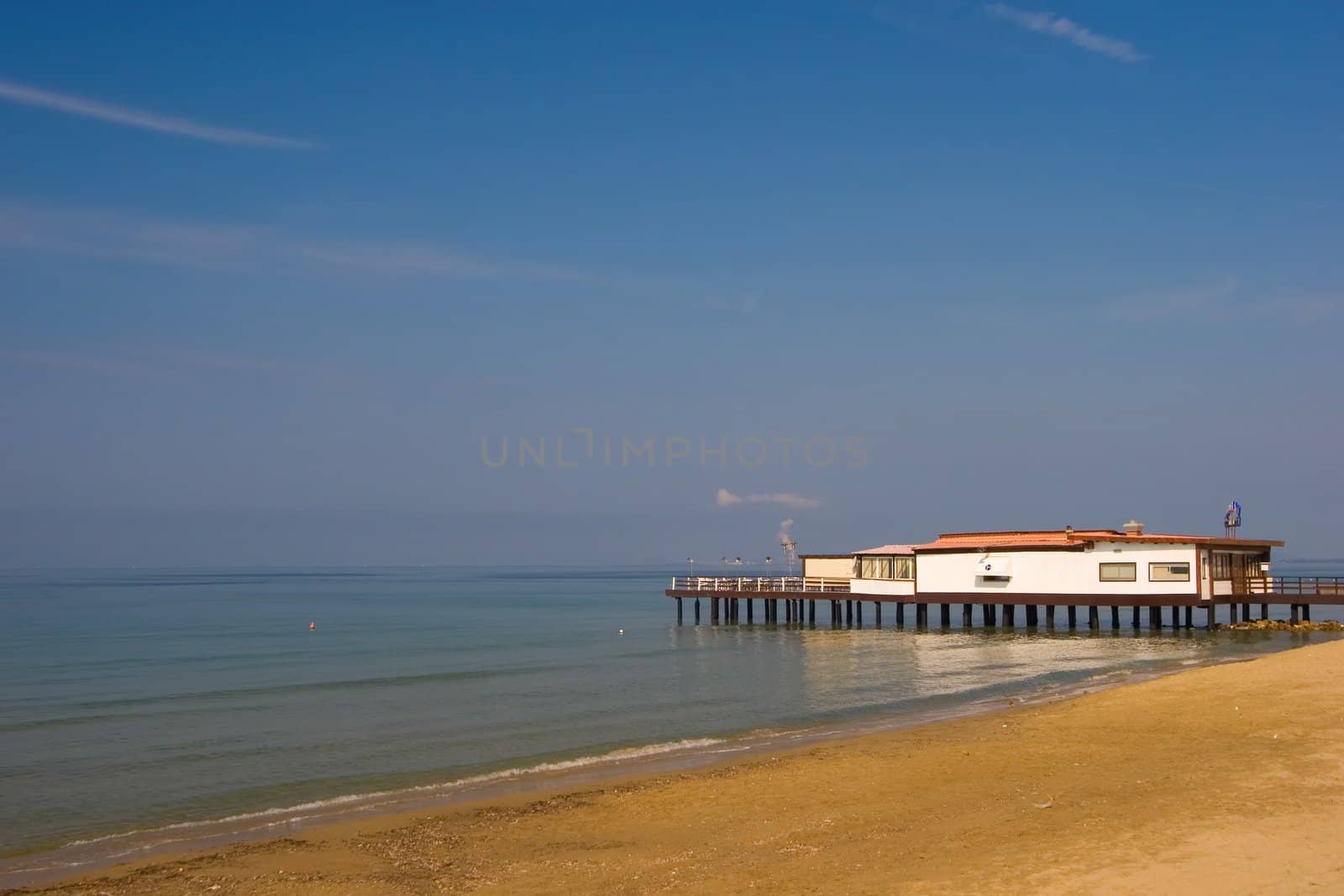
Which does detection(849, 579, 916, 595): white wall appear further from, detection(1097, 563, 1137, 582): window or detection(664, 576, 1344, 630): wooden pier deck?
detection(1097, 563, 1137, 582): window

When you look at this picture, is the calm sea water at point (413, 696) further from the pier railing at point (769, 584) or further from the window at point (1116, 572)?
the window at point (1116, 572)

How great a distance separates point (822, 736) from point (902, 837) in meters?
12.3

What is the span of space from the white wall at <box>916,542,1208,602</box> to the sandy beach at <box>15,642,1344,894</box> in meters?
29.9

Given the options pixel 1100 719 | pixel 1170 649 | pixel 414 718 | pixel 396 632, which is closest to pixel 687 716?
pixel 414 718

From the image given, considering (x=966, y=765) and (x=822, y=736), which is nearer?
→ (x=966, y=765)

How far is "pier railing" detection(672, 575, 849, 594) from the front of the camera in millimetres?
65000

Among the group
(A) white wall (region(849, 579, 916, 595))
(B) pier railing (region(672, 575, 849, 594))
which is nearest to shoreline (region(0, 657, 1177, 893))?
(A) white wall (region(849, 579, 916, 595))

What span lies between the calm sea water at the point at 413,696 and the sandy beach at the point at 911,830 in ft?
15.3

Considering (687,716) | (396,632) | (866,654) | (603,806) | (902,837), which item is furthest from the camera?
(396,632)

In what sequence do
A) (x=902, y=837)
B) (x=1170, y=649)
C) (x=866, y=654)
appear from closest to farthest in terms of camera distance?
(x=902, y=837)
(x=1170, y=649)
(x=866, y=654)

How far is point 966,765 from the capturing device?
2073cm

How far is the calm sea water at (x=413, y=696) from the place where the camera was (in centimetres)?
2353

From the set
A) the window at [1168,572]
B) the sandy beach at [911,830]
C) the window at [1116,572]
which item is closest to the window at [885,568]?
the window at [1116,572]

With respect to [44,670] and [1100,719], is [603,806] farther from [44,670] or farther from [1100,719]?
[44,670]
